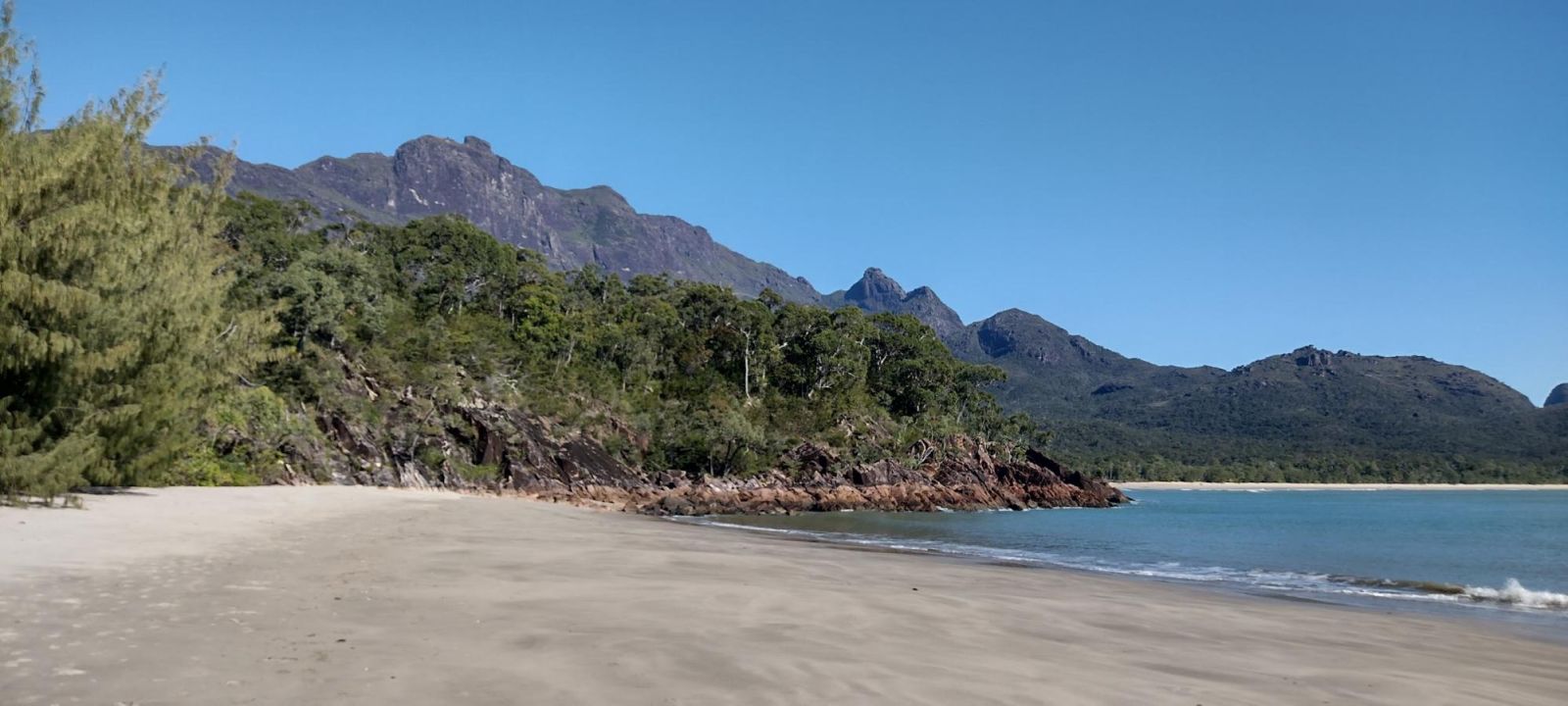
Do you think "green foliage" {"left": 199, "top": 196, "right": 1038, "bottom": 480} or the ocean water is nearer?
the ocean water

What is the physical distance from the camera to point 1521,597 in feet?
57.5

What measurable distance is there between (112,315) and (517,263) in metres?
64.2

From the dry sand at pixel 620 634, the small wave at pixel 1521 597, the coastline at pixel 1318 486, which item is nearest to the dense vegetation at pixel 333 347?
the dry sand at pixel 620 634

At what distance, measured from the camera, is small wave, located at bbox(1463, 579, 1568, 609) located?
1698 cm

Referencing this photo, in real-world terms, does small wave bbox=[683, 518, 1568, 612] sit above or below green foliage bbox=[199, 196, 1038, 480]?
below

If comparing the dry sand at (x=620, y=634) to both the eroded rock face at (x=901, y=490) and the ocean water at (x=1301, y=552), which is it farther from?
the eroded rock face at (x=901, y=490)

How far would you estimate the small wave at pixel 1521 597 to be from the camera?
16984mm

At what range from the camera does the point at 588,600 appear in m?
10.3

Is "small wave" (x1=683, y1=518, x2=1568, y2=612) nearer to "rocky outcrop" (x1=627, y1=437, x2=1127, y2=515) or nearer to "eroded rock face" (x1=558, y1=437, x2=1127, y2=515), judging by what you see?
"eroded rock face" (x1=558, y1=437, x2=1127, y2=515)

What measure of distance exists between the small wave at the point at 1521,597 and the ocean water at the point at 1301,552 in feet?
0.07

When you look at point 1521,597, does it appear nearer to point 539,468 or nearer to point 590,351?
point 539,468

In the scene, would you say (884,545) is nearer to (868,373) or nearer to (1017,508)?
(1017,508)

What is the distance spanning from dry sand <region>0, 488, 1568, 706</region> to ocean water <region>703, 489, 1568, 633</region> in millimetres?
4968

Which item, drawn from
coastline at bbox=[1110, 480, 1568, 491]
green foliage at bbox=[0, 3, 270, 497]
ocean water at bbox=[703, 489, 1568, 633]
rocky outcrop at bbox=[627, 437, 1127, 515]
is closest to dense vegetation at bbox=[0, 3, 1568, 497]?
green foliage at bbox=[0, 3, 270, 497]
